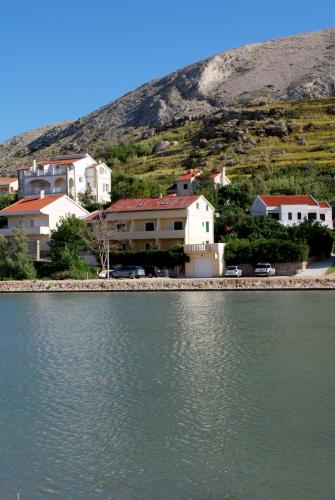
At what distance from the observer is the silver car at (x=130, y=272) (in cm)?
6241

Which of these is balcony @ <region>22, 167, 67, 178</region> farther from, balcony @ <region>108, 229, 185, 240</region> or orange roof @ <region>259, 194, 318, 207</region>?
orange roof @ <region>259, 194, 318, 207</region>

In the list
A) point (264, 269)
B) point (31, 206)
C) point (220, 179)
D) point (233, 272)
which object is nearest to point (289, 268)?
point (264, 269)

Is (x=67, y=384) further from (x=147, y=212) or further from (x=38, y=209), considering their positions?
(x=38, y=209)

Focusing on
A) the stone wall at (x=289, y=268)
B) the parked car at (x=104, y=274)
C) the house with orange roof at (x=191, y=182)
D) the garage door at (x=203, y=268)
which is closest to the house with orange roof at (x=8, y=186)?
the house with orange roof at (x=191, y=182)

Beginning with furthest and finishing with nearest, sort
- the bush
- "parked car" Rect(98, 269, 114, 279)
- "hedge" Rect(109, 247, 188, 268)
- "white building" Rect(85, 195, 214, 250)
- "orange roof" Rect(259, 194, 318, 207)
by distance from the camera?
"orange roof" Rect(259, 194, 318, 207) < "white building" Rect(85, 195, 214, 250) < "parked car" Rect(98, 269, 114, 279) < "hedge" Rect(109, 247, 188, 268) < the bush

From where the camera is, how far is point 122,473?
537 inches

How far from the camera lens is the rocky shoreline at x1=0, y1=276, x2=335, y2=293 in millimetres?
54156

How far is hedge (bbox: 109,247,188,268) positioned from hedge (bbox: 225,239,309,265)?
4.63m

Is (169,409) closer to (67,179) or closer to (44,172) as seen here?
(67,179)

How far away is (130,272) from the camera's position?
2461 inches

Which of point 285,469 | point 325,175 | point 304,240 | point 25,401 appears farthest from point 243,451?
point 325,175

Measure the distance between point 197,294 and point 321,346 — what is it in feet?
84.7

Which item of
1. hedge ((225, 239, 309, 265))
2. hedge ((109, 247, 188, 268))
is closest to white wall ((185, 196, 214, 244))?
hedge ((109, 247, 188, 268))

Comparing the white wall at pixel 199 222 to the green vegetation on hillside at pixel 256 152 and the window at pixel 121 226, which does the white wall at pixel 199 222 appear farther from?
the green vegetation on hillside at pixel 256 152
